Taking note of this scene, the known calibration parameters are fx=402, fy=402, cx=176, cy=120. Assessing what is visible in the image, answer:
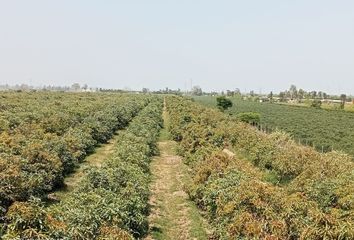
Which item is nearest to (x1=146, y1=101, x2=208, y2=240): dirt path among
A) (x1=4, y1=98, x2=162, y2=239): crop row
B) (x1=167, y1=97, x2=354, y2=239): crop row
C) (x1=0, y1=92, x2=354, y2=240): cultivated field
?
(x1=0, y1=92, x2=354, y2=240): cultivated field

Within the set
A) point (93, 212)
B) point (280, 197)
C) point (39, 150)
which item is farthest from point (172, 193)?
point (93, 212)

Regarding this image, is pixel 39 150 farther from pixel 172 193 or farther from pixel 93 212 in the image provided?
pixel 93 212

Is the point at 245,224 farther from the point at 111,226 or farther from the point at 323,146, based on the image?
the point at 323,146

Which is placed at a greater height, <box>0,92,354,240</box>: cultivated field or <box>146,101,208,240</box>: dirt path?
<box>0,92,354,240</box>: cultivated field

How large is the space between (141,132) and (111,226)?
75.7ft

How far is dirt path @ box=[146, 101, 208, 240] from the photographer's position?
1647cm

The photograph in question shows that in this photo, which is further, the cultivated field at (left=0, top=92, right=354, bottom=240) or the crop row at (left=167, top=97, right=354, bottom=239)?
the crop row at (left=167, top=97, right=354, bottom=239)

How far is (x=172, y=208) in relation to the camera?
64.3ft

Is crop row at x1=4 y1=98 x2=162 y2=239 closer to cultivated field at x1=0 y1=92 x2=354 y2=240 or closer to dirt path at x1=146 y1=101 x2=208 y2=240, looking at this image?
cultivated field at x1=0 y1=92 x2=354 y2=240

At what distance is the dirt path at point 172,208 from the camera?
16469 millimetres

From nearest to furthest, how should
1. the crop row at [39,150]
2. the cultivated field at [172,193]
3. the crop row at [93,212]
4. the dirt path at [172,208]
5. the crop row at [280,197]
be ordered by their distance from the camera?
the crop row at [93,212] < the cultivated field at [172,193] < the crop row at [280,197] < the crop row at [39,150] < the dirt path at [172,208]

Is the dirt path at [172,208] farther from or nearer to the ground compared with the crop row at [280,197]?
nearer to the ground

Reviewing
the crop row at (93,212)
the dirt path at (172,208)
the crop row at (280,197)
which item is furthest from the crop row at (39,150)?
the crop row at (280,197)

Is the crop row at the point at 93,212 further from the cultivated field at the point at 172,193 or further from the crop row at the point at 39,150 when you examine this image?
the crop row at the point at 39,150
